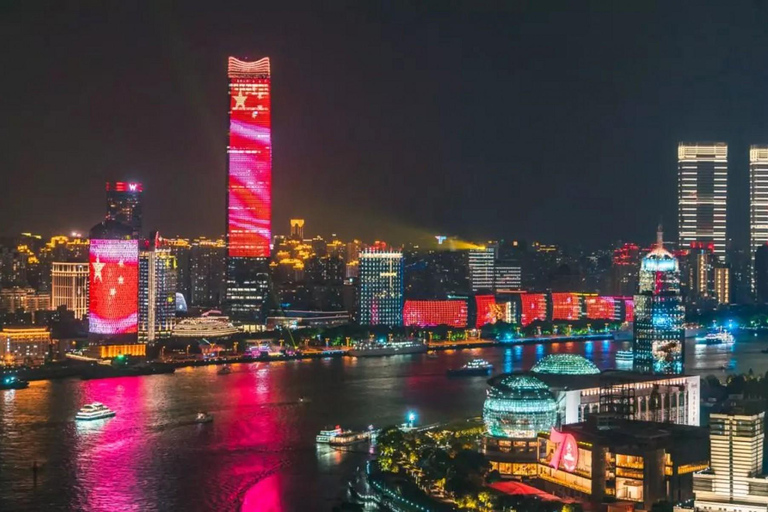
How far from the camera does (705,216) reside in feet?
134

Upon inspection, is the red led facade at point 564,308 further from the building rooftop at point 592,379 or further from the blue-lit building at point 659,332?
the building rooftop at point 592,379

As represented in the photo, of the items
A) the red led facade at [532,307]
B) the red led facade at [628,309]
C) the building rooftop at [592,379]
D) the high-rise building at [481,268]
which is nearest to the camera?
the building rooftop at [592,379]

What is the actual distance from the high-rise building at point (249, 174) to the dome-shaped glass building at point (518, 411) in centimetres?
1845

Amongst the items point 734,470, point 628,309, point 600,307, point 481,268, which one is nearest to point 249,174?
point 481,268

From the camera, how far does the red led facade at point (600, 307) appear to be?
110 feet

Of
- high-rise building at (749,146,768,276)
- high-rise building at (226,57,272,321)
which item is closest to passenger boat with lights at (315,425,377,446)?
high-rise building at (226,57,272,321)

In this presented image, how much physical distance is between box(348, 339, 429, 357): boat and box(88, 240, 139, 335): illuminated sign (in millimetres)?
4817

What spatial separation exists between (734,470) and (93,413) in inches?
347

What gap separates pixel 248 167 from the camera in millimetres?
29812

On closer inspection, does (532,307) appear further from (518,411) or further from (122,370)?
(518,411)

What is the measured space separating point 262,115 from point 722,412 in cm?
2320

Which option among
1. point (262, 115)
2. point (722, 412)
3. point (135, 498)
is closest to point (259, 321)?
point (262, 115)

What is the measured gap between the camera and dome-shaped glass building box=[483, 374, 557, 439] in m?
10.9

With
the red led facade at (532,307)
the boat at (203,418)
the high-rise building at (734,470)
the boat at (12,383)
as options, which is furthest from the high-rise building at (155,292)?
the high-rise building at (734,470)
